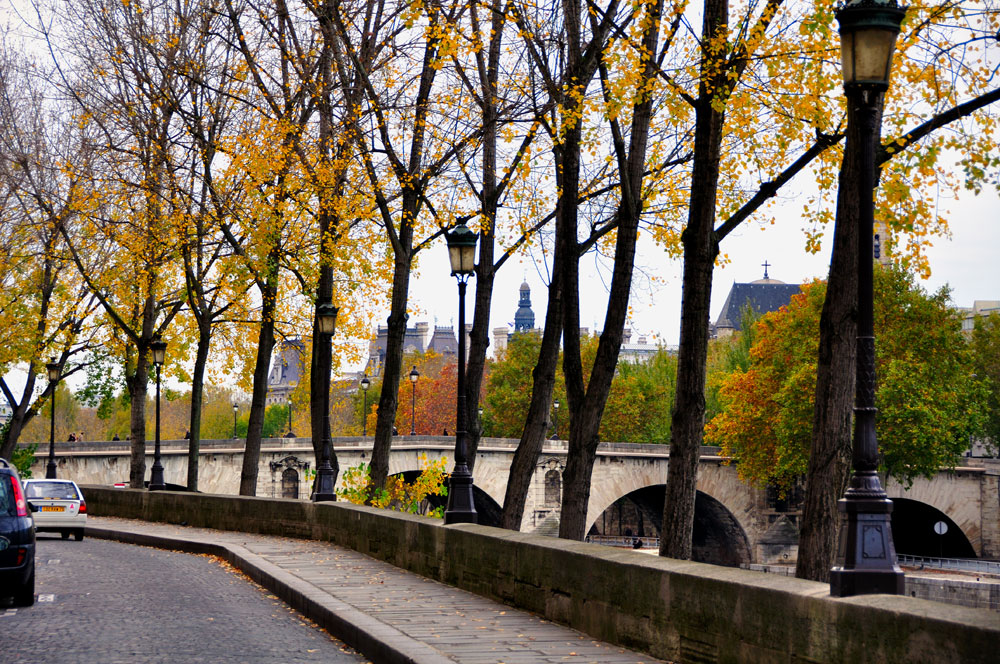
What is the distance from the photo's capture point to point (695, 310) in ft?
47.2

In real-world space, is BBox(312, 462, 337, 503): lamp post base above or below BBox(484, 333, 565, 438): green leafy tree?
below

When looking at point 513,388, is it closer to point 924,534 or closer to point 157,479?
point 924,534

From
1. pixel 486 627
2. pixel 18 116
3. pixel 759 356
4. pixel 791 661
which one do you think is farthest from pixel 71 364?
pixel 791 661

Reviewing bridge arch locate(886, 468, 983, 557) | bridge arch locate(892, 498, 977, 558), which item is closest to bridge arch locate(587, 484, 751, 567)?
bridge arch locate(892, 498, 977, 558)

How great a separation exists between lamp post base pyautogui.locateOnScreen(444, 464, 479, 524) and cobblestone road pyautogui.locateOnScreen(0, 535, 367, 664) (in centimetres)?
202

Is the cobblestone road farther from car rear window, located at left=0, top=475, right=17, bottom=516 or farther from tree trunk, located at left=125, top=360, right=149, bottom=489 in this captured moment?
tree trunk, located at left=125, top=360, right=149, bottom=489

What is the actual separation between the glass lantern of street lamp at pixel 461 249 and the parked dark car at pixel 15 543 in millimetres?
5679

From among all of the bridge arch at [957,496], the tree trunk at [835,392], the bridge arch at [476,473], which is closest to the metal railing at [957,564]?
the bridge arch at [957,496]

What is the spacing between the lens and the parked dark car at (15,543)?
1146 centimetres

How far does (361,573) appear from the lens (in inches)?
540

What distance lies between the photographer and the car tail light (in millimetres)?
11913

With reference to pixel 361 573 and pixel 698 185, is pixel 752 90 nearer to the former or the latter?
pixel 698 185

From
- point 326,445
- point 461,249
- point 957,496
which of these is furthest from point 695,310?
point 957,496

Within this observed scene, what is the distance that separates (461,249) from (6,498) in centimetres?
596
